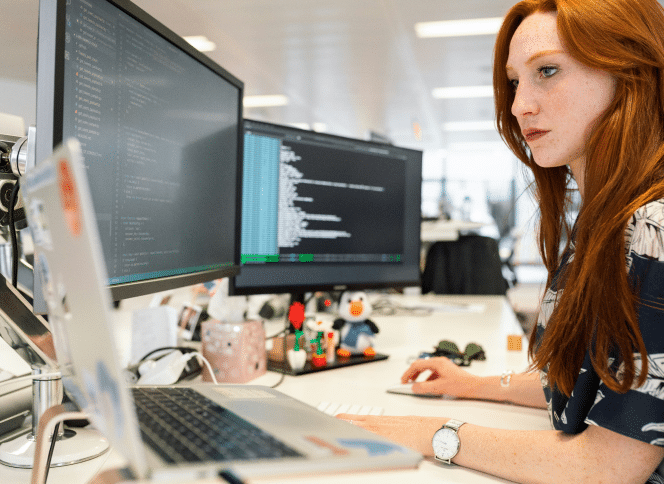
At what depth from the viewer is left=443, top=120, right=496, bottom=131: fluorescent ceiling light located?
7.31 meters

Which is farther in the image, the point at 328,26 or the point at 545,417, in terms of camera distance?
the point at 328,26

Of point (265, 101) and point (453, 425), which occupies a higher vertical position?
point (265, 101)

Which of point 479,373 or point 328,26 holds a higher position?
point 328,26

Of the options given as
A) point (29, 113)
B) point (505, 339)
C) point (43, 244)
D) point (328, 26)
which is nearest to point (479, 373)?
point (505, 339)

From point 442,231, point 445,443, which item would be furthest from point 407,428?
point 442,231

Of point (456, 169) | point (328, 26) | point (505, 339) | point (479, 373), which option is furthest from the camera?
point (456, 169)

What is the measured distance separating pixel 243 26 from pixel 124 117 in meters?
3.41

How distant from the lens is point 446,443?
0.64m

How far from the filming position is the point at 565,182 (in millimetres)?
950

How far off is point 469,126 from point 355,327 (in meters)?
6.96

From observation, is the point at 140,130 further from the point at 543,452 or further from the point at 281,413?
the point at 543,452

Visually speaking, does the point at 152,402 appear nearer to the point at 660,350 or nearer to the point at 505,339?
the point at 660,350

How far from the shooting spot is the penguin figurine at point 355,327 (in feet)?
4.02

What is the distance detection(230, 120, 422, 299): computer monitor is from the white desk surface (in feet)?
0.72
